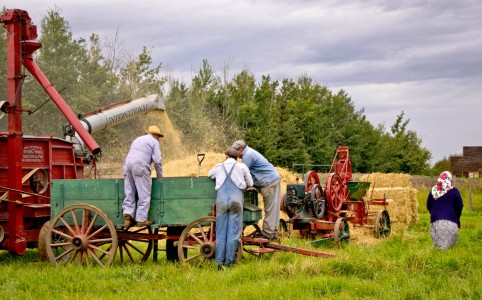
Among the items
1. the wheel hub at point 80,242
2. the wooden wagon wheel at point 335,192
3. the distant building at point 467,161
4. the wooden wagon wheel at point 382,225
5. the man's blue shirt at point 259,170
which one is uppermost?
the distant building at point 467,161

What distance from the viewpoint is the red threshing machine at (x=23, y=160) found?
37.7 feet

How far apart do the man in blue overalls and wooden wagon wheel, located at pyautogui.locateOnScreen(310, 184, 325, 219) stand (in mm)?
4079

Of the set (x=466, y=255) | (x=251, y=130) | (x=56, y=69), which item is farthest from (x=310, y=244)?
(x=251, y=130)

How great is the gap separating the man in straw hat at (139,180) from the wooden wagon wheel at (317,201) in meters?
4.28

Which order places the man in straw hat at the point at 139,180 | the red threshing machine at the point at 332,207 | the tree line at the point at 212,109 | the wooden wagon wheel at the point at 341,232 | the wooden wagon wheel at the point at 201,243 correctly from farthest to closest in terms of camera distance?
the tree line at the point at 212,109, the red threshing machine at the point at 332,207, the wooden wagon wheel at the point at 341,232, the man in straw hat at the point at 139,180, the wooden wagon wheel at the point at 201,243

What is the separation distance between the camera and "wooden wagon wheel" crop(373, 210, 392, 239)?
50.4ft

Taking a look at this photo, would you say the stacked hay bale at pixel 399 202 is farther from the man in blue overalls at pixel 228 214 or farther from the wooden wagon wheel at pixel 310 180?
the man in blue overalls at pixel 228 214

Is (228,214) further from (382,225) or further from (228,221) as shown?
(382,225)

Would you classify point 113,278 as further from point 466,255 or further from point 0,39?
point 0,39

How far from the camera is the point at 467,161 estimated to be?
213ft

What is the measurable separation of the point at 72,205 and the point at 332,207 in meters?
6.07

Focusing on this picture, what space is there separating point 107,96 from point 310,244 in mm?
27132

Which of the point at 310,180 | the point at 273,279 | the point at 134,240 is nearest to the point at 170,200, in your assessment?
the point at 134,240

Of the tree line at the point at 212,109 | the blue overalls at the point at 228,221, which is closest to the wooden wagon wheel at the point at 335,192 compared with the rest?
the blue overalls at the point at 228,221
